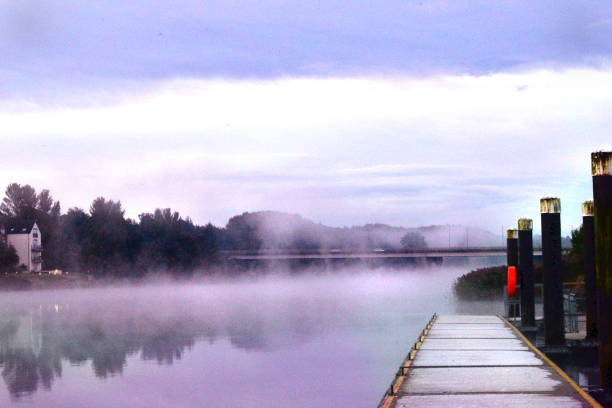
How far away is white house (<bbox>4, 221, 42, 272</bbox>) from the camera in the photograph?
181875mm

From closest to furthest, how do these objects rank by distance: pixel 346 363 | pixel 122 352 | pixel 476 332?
pixel 476 332
pixel 346 363
pixel 122 352

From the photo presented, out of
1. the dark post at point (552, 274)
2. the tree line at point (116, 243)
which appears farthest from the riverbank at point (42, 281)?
the dark post at point (552, 274)

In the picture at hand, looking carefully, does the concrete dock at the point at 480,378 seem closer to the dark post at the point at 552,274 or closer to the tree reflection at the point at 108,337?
the dark post at the point at 552,274

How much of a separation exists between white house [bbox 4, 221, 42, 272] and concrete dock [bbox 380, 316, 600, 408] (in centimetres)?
16503

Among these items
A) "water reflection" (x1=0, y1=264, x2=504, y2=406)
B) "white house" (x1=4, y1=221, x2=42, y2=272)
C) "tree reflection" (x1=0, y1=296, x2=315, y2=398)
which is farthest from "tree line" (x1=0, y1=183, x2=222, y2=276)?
"tree reflection" (x1=0, y1=296, x2=315, y2=398)

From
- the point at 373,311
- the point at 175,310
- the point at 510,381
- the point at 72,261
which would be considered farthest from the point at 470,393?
the point at 72,261

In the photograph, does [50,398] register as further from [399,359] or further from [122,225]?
[122,225]

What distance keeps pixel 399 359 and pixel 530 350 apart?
22.1 metres

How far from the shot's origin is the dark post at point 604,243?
680 inches

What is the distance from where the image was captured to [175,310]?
102m

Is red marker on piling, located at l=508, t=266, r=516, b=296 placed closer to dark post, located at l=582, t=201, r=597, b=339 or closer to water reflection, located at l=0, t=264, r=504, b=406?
water reflection, located at l=0, t=264, r=504, b=406

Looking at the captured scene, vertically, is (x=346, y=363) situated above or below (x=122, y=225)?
below

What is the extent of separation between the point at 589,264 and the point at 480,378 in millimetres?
9809

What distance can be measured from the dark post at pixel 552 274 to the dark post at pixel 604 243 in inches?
352
